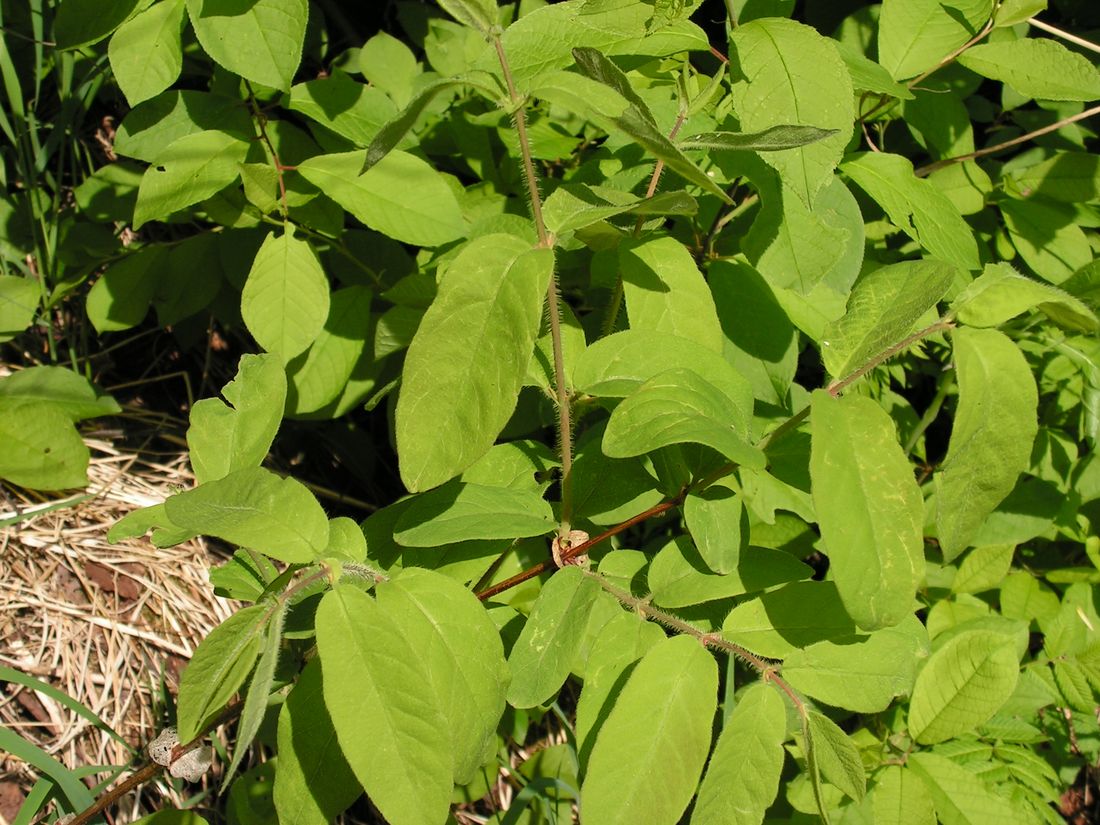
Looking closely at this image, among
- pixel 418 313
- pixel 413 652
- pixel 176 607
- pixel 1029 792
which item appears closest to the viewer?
pixel 413 652

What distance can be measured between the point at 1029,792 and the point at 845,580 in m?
1.10

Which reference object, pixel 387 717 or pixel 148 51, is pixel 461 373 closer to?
pixel 387 717

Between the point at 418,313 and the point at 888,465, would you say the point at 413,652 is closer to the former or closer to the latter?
the point at 888,465

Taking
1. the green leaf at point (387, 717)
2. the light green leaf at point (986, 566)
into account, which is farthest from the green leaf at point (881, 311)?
the light green leaf at point (986, 566)

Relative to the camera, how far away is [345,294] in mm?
1881

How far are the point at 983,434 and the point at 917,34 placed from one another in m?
0.90

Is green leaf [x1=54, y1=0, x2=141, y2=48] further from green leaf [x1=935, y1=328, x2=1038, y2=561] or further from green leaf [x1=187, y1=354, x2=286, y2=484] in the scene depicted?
green leaf [x1=935, y1=328, x2=1038, y2=561]

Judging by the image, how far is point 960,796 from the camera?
164 centimetres

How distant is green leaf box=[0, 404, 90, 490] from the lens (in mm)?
1976

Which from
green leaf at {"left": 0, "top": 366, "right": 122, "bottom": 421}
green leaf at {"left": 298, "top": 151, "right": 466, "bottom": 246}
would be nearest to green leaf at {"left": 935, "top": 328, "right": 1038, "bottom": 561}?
green leaf at {"left": 298, "top": 151, "right": 466, "bottom": 246}

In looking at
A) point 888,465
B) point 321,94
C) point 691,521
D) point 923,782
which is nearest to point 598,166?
point 321,94

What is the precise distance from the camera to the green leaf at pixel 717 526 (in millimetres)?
1240

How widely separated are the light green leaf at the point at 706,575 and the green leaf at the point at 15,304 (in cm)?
153

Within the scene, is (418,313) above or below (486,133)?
below
